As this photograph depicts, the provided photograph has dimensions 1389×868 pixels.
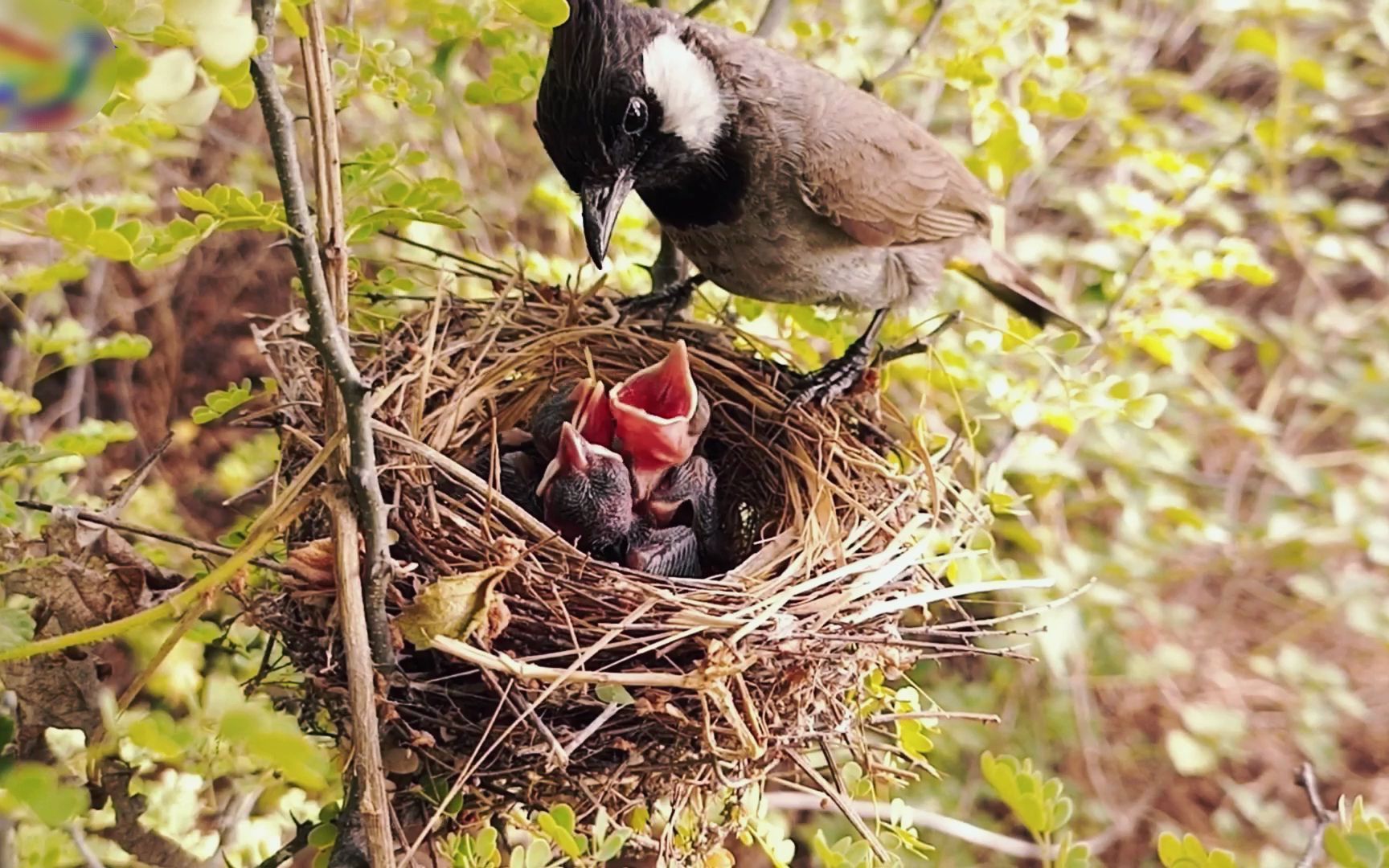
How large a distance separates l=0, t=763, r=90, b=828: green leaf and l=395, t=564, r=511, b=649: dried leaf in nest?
313mm

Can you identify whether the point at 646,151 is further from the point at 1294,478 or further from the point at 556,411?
the point at 1294,478

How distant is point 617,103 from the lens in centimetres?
144

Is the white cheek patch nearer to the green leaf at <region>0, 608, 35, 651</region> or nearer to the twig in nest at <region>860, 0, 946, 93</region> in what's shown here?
the twig in nest at <region>860, 0, 946, 93</region>

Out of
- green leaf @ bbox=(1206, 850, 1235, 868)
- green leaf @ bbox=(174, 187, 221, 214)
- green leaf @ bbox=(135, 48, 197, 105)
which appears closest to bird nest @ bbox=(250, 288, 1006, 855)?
green leaf @ bbox=(174, 187, 221, 214)

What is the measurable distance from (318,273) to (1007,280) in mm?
1770

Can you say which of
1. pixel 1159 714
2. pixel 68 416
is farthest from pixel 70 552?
pixel 1159 714

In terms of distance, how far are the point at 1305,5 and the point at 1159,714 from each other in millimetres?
2361

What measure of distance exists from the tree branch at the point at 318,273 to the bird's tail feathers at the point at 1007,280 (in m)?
1.61

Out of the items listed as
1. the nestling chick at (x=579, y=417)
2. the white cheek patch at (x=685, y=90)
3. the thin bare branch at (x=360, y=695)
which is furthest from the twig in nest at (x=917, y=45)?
the thin bare branch at (x=360, y=695)

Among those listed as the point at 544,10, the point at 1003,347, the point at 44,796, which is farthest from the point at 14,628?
the point at 1003,347

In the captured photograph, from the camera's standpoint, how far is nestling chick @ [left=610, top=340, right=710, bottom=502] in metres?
1.61

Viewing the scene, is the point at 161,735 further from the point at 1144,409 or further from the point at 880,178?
the point at 880,178

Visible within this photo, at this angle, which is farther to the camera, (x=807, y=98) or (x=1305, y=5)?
(x=1305, y=5)

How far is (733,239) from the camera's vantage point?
66.9 inches
